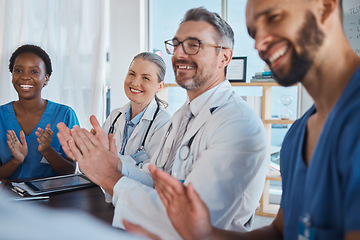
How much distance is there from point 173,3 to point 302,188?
3791mm

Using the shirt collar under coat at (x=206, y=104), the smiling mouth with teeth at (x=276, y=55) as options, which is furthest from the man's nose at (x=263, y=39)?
the shirt collar under coat at (x=206, y=104)

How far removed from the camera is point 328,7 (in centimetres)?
76

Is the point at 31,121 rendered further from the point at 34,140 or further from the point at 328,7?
the point at 328,7

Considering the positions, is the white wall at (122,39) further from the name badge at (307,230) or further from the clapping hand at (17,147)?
the name badge at (307,230)

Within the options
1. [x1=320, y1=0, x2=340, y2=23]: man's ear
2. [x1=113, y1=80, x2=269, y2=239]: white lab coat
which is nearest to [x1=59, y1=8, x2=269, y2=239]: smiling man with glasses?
[x1=113, y1=80, x2=269, y2=239]: white lab coat

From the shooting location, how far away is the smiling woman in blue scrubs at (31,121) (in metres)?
2.13

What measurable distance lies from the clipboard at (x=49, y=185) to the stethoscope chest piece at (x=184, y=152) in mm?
646

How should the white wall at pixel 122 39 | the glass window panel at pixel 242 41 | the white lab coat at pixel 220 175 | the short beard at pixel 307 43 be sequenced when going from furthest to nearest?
the white wall at pixel 122 39, the glass window panel at pixel 242 41, the white lab coat at pixel 220 175, the short beard at pixel 307 43

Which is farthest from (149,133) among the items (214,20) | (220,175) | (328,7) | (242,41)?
(242,41)

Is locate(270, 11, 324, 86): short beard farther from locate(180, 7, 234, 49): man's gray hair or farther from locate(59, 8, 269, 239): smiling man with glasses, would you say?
locate(180, 7, 234, 49): man's gray hair

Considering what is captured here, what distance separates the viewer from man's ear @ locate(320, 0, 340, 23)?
0.76 meters

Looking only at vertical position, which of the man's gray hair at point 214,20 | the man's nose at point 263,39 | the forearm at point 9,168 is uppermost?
the man's gray hair at point 214,20

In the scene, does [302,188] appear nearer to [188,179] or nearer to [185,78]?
[188,179]

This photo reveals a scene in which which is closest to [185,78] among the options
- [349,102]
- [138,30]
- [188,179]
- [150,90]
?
[188,179]
